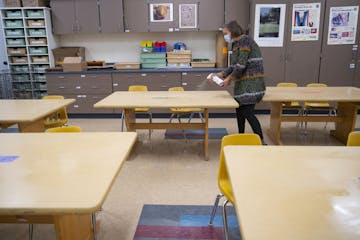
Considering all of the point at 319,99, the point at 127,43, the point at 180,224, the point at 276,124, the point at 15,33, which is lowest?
the point at 180,224

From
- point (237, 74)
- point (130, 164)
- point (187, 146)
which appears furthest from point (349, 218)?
point (187, 146)

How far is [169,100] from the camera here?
136 inches

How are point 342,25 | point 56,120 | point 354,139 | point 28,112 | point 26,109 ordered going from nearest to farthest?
point 354,139
point 28,112
point 26,109
point 56,120
point 342,25

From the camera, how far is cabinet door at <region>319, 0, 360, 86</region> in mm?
5324

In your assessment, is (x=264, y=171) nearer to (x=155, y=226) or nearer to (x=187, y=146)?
(x=155, y=226)

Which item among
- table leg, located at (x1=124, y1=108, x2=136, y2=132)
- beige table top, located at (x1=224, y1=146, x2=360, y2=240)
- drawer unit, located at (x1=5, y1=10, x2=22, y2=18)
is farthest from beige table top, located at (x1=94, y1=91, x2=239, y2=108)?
drawer unit, located at (x1=5, y1=10, x2=22, y2=18)

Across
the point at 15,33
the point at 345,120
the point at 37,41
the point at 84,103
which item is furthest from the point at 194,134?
the point at 15,33

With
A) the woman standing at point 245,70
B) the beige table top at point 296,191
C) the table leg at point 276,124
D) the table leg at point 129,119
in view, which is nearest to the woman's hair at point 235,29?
the woman standing at point 245,70

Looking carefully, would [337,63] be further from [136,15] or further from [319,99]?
[136,15]

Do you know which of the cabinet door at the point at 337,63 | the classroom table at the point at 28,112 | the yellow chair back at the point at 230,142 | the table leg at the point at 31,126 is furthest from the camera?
the cabinet door at the point at 337,63

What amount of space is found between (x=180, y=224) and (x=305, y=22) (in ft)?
14.9

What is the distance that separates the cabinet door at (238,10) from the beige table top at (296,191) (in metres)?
4.19

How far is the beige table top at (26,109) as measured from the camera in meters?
2.64

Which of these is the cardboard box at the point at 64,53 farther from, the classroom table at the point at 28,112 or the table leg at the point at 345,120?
the table leg at the point at 345,120
